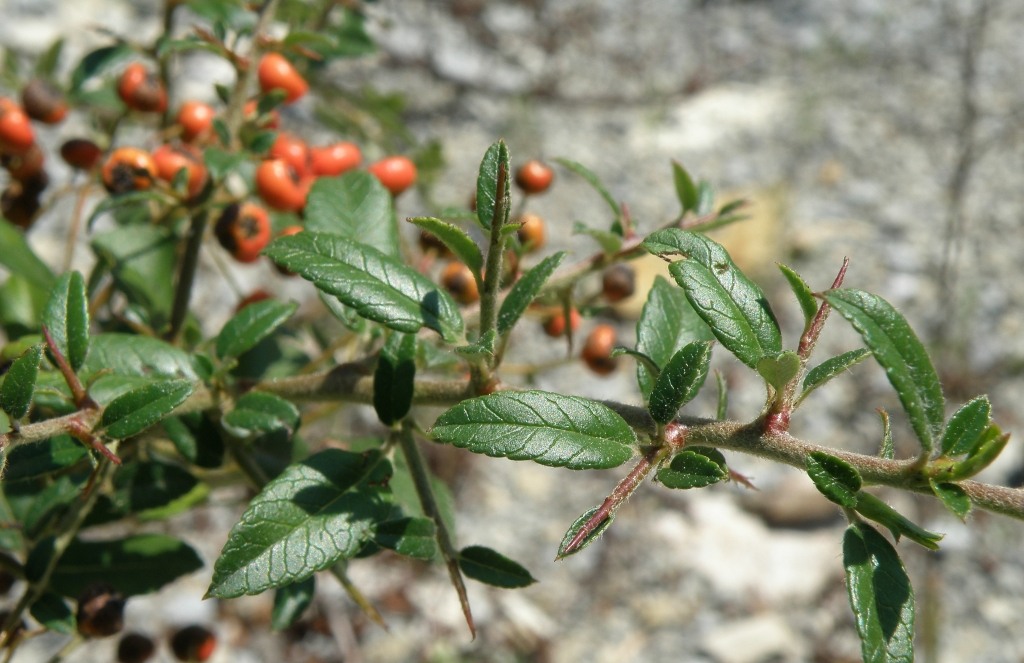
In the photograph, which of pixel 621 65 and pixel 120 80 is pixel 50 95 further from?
pixel 621 65

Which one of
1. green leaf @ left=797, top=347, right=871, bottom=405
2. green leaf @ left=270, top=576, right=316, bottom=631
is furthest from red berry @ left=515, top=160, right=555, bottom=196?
green leaf @ left=797, top=347, right=871, bottom=405

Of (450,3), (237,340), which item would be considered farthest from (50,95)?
(450,3)

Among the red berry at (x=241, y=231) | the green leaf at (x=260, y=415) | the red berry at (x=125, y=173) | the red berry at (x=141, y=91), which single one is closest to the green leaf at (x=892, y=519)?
the green leaf at (x=260, y=415)

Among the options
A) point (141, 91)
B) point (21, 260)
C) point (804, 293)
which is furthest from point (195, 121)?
point (804, 293)

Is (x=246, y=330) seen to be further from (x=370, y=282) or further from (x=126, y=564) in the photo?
(x=126, y=564)

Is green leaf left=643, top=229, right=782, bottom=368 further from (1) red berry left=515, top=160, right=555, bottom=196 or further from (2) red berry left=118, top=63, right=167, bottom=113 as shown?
(2) red berry left=118, top=63, right=167, bottom=113
